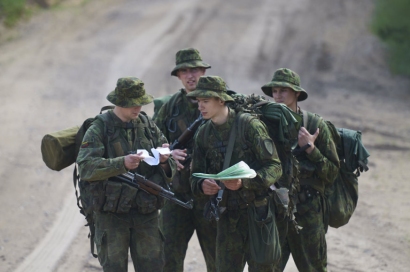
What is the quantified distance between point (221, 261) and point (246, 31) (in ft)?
63.2

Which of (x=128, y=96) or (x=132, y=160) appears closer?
(x=132, y=160)

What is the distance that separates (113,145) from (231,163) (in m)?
1.10

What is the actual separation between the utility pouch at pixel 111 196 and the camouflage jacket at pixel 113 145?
173mm

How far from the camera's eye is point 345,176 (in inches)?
296

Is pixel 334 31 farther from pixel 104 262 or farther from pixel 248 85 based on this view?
pixel 104 262

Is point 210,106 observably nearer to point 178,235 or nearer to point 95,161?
point 95,161

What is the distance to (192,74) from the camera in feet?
26.0

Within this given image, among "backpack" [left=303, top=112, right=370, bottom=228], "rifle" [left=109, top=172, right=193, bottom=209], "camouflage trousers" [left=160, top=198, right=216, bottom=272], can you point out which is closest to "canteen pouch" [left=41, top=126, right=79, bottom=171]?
"rifle" [left=109, top=172, right=193, bottom=209]

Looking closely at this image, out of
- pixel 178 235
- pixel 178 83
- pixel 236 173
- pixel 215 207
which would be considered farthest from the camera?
A: pixel 178 83

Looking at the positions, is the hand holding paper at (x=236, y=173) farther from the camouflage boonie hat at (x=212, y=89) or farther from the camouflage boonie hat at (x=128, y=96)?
the camouflage boonie hat at (x=128, y=96)

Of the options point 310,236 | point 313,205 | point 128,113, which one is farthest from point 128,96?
point 310,236

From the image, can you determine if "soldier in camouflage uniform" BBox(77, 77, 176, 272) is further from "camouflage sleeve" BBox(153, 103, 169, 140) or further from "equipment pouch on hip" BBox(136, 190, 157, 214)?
"camouflage sleeve" BBox(153, 103, 169, 140)

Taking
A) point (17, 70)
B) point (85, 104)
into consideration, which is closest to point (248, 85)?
point (85, 104)

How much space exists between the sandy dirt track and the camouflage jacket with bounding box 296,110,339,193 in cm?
216
